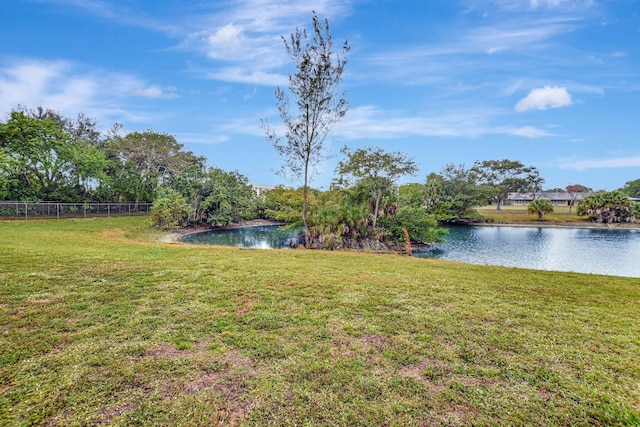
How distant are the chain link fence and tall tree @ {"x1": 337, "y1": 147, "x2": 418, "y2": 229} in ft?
69.3

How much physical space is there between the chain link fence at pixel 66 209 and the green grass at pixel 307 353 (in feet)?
66.8

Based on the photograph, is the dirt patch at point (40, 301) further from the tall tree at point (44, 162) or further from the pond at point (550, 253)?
the tall tree at point (44, 162)

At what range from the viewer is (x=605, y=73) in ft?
43.2

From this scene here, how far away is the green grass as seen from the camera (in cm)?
215

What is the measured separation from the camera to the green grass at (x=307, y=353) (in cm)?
215

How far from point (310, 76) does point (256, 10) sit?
9.38 ft

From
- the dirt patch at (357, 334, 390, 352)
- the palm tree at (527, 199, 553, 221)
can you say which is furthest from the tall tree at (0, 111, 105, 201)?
the palm tree at (527, 199, 553, 221)

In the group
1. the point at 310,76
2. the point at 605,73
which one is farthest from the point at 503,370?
the point at 605,73

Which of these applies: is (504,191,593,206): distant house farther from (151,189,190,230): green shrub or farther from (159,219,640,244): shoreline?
(151,189,190,230): green shrub

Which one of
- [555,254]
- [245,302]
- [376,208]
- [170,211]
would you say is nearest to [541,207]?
[555,254]

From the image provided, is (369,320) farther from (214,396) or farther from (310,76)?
(310,76)

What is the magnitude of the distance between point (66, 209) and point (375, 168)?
2342 centimetres

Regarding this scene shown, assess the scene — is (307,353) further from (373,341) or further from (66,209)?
(66,209)

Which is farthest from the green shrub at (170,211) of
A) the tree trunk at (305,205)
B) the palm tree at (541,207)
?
the palm tree at (541,207)
